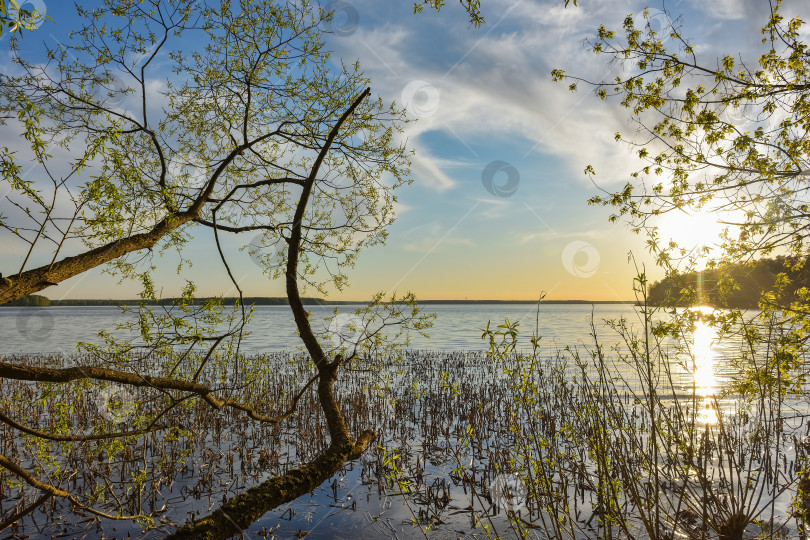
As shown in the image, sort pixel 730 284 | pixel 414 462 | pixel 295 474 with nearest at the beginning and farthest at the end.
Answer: pixel 295 474, pixel 730 284, pixel 414 462

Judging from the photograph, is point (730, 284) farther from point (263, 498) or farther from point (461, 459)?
point (263, 498)

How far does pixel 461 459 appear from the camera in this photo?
974 cm

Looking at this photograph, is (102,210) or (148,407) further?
(148,407)

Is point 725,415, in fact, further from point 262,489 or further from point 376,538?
point 262,489

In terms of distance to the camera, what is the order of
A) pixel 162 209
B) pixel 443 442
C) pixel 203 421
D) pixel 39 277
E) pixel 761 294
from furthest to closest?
pixel 203 421 → pixel 443 442 → pixel 761 294 → pixel 162 209 → pixel 39 277

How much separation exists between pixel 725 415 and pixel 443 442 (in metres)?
8.37

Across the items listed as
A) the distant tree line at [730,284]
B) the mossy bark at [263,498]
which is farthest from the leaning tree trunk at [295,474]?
the distant tree line at [730,284]

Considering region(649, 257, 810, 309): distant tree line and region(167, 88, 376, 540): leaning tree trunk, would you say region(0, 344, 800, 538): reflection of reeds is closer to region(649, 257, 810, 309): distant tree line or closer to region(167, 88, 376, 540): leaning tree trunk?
region(167, 88, 376, 540): leaning tree trunk

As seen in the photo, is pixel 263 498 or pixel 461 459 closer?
pixel 263 498

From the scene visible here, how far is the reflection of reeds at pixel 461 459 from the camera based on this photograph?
16.5 ft

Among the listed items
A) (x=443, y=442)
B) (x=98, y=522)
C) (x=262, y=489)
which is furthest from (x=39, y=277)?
(x=443, y=442)

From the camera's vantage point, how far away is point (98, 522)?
22.8 feet

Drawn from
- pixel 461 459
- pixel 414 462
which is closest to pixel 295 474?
pixel 414 462

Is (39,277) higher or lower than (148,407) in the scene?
higher
